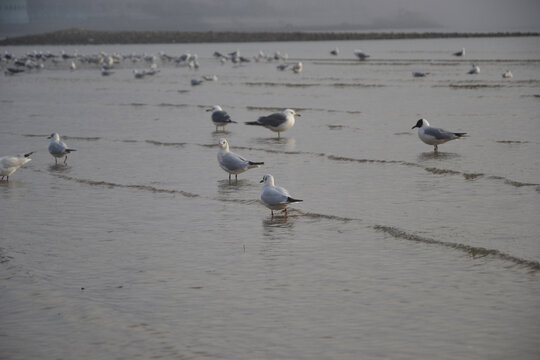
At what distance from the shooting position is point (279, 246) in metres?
10.6

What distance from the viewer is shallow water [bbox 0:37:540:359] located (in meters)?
7.56

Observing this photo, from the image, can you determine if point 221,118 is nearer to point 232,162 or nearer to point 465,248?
point 232,162

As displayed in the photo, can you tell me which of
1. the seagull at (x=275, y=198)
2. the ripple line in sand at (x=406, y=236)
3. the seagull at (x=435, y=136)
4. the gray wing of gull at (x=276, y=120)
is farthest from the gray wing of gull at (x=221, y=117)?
the seagull at (x=275, y=198)

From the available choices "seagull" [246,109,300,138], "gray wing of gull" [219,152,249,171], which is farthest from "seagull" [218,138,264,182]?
"seagull" [246,109,300,138]

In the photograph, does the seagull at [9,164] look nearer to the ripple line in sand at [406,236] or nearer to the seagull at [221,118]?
the ripple line in sand at [406,236]

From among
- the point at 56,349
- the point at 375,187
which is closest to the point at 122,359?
the point at 56,349

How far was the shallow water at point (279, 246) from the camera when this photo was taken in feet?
24.8

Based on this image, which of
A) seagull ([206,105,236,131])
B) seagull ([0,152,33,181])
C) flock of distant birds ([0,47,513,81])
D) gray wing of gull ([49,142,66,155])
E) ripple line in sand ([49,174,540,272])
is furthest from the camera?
flock of distant birds ([0,47,513,81])

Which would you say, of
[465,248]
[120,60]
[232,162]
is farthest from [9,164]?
[120,60]

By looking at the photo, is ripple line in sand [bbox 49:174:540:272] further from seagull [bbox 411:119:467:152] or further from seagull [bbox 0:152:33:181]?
seagull [bbox 411:119:467:152]

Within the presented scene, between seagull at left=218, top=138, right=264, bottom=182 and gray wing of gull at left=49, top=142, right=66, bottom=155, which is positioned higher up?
gray wing of gull at left=49, top=142, right=66, bottom=155

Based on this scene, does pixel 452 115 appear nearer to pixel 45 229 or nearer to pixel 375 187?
pixel 375 187

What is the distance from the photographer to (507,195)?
13.3 meters

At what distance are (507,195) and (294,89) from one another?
84.9ft
